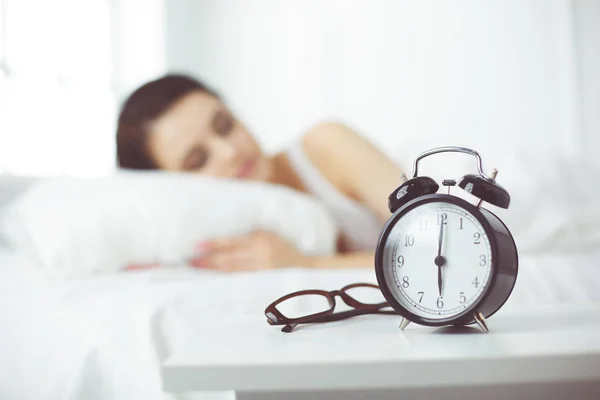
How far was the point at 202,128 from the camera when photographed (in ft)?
5.94

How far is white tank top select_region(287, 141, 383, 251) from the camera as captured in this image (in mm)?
1752

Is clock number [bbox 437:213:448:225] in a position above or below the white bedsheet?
above

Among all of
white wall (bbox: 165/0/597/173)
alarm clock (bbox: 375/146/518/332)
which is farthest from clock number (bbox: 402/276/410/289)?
white wall (bbox: 165/0/597/173)

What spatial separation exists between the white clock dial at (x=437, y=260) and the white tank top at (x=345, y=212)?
1.21 meters

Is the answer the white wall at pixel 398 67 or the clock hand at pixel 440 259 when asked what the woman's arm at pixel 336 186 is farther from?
the white wall at pixel 398 67

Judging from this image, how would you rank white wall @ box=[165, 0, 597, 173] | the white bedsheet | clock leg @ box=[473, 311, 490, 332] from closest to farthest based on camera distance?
clock leg @ box=[473, 311, 490, 332] → the white bedsheet → white wall @ box=[165, 0, 597, 173]

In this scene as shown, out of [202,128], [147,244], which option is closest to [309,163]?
[202,128]

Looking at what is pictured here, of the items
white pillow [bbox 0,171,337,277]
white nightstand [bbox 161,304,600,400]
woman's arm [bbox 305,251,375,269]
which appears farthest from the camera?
woman's arm [bbox 305,251,375,269]

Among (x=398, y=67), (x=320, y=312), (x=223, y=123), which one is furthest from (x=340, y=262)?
(x=398, y=67)

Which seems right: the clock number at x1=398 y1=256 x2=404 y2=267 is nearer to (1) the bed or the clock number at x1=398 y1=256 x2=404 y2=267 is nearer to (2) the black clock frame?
(2) the black clock frame

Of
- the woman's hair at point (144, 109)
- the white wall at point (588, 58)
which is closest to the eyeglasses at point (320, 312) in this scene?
the woman's hair at point (144, 109)

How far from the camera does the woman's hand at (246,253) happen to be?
4.44ft

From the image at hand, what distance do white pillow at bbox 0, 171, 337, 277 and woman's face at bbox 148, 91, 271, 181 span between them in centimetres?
41

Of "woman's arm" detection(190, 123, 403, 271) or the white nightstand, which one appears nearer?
the white nightstand
